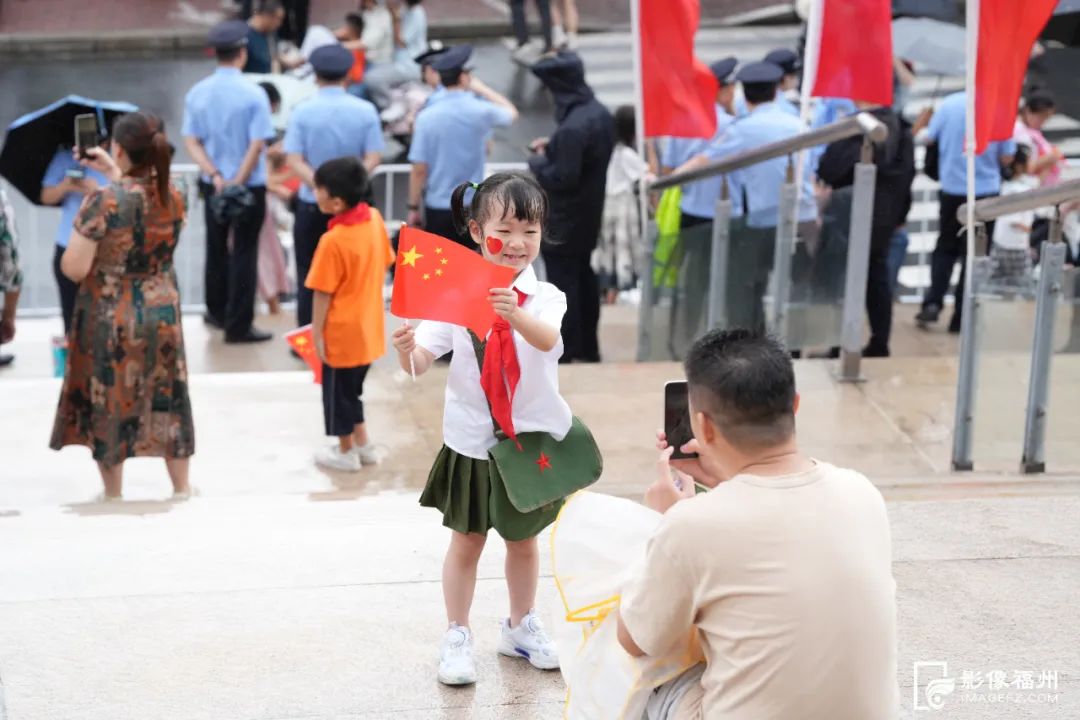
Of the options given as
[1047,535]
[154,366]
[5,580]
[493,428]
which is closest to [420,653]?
[493,428]

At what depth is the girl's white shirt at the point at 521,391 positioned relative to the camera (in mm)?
3811

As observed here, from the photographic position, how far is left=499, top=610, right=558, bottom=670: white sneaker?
3.99 metres

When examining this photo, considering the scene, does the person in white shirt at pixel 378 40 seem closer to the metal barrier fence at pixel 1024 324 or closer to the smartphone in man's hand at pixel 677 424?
the metal barrier fence at pixel 1024 324

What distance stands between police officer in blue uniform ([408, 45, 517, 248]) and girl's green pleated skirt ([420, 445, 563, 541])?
551cm

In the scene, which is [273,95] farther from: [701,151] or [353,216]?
[353,216]

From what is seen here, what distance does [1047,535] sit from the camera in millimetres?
4848

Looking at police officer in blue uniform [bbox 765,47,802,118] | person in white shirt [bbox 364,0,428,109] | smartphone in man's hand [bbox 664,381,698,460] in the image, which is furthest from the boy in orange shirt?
person in white shirt [bbox 364,0,428,109]

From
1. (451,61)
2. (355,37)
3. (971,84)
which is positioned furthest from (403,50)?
(971,84)

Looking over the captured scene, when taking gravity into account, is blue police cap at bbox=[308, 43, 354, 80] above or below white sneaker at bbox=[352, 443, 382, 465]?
above

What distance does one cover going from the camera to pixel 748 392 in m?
2.77

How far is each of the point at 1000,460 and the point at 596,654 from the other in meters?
3.56

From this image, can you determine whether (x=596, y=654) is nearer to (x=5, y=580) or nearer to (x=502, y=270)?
(x=502, y=270)

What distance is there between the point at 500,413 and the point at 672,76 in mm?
5433

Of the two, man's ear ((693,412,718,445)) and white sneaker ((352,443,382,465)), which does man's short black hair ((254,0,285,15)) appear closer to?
white sneaker ((352,443,382,465))
